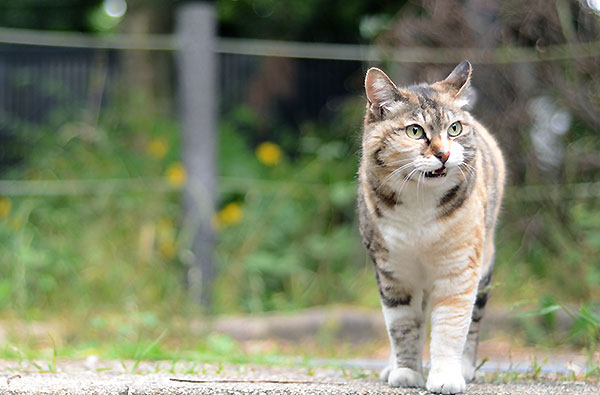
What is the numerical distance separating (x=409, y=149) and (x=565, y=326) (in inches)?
100

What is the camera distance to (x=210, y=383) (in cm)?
243

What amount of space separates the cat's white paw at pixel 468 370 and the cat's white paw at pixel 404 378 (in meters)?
0.25

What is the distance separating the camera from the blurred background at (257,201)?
181 inches

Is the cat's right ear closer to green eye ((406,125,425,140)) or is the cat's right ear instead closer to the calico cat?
the calico cat

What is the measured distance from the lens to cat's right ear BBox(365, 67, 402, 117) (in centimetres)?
268

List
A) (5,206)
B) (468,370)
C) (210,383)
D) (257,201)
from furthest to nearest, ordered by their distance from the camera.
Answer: (5,206), (257,201), (468,370), (210,383)

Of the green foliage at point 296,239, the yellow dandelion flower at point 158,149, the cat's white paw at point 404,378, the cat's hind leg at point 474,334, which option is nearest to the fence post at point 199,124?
the green foliage at point 296,239

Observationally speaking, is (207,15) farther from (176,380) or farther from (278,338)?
(176,380)

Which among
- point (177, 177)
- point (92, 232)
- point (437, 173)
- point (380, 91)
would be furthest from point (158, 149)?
point (437, 173)

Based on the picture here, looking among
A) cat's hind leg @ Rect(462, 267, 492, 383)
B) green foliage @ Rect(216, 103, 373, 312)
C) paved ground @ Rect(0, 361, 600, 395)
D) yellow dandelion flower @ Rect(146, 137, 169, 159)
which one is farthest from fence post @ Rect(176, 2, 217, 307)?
cat's hind leg @ Rect(462, 267, 492, 383)

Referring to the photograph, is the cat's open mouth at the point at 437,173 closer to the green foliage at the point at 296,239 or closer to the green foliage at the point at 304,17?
the green foliage at the point at 296,239

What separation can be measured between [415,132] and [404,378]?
0.87 meters

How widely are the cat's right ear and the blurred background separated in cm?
155

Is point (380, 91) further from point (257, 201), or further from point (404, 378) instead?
point (257, 201)
